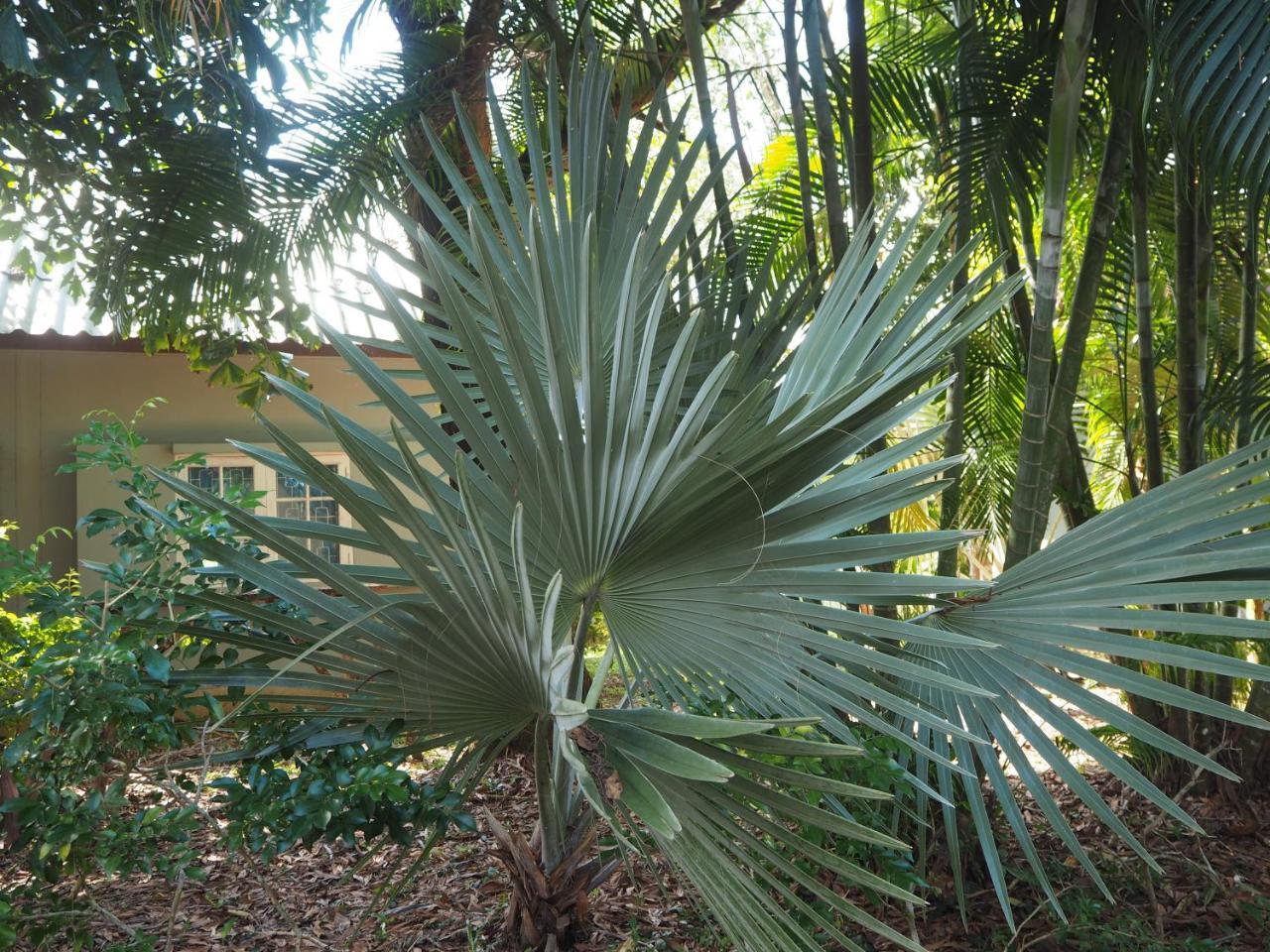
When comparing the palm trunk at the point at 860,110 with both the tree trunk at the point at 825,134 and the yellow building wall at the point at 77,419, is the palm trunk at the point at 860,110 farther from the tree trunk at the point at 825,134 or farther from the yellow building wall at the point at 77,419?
the yellow building wall at the point at 77,419

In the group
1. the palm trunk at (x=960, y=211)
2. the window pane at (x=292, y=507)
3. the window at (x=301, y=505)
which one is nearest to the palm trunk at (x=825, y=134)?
the palm trunk at (x=960, y=211)

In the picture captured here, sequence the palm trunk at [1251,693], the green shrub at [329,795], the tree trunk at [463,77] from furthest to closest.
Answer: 1. the tree trunk at [463,77]
2. the palm trunk at [1251,693]
3. the green shrub at [329,795]

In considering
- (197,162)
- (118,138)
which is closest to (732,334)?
(197,162)

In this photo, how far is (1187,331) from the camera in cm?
352

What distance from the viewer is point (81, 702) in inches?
72.2

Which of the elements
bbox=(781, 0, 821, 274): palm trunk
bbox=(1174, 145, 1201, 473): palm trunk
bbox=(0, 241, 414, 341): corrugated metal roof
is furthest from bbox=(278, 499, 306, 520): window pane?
bbox=(1174, 145, 1201, 473): palm trunk

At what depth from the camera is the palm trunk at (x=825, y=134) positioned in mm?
2959

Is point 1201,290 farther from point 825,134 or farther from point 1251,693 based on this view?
point 825,134

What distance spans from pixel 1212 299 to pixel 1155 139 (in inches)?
57.4

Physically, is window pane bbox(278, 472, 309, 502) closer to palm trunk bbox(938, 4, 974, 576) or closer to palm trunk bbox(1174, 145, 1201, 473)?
palm trunk bbox(938, 4, 974, 576)

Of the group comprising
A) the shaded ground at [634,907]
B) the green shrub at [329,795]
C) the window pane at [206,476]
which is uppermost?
the window pane at [206,476]

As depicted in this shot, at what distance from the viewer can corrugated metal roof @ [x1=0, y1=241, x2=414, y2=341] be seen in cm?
461

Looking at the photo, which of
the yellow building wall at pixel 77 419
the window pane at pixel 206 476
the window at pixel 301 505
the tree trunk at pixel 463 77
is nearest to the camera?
the tree trunk at pixel 463 77

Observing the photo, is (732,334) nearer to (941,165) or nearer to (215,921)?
(941,165)
